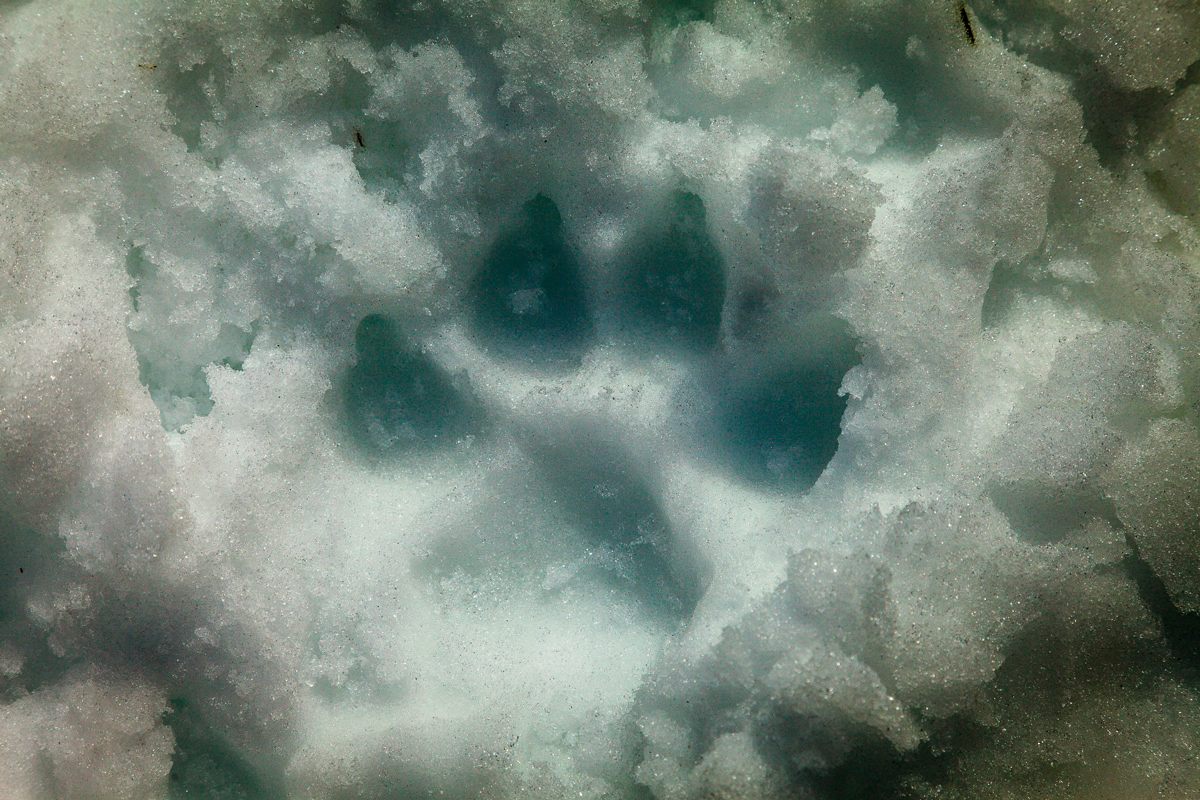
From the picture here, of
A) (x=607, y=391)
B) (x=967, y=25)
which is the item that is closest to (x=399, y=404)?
(x=607, y=391)

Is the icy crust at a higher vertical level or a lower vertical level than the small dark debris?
lower

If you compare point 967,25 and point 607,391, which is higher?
point 967,25

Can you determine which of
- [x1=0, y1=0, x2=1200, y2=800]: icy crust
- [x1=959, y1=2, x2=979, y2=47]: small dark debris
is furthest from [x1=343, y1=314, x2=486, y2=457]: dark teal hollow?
[x1=959, y1=2, x2=979, y2=47]: small dark debris

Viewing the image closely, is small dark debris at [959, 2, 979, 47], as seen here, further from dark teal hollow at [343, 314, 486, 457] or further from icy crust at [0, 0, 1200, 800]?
dark teal hollow at [343, 314, 486, 457]

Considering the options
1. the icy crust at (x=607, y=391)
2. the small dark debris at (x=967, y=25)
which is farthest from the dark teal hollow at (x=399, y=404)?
the small dark debris at (x=967, y=25)

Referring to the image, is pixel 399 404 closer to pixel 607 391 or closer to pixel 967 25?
pixel 607 391

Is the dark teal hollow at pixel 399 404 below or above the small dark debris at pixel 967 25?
below

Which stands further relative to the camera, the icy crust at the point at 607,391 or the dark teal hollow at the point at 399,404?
the dark teal hollow at the point at 399,404

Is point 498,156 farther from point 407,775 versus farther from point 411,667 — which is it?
point 407,775

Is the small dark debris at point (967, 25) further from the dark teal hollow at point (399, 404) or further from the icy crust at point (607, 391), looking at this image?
the dark teal hollow at point (399, 404)
